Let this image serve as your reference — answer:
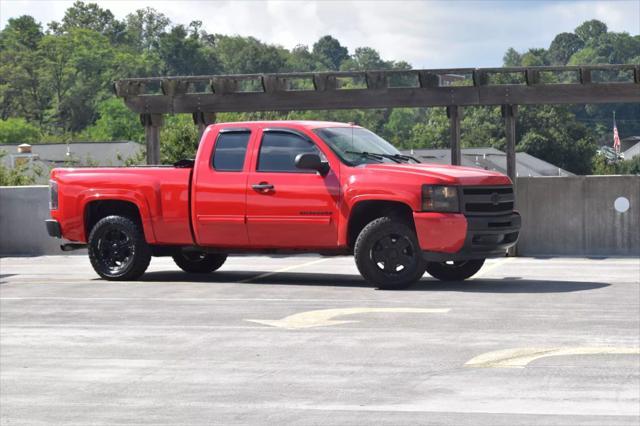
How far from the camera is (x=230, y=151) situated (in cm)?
1538

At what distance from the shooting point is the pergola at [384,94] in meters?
21.0

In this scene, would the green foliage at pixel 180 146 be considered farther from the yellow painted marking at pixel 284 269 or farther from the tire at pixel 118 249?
the tire at pixel 118 249

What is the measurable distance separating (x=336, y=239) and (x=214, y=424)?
661cm

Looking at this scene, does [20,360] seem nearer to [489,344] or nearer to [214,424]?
[214,424]

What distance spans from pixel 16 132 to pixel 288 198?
12133cm

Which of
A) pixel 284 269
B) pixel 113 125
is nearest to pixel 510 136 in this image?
pixel 284 269

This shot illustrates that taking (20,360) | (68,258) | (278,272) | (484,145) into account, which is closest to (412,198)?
(278,272)

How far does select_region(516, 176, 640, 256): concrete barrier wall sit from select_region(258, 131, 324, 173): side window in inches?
262

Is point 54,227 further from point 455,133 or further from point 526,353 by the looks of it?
point 526,353

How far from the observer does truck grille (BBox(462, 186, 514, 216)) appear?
14291mm

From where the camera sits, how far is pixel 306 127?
1509cm

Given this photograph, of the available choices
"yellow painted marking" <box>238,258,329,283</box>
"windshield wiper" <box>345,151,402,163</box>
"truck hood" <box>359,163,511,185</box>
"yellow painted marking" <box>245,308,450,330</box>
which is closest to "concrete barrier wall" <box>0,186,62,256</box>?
"yellow painted marking" <box>238,258,329,283</box>

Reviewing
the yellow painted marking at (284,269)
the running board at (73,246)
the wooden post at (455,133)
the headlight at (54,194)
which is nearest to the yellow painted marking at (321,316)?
the yellow painted marking at (284,269)

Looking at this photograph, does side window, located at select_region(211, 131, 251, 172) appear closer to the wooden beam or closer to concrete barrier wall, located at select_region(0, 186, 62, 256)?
the wooden beam
